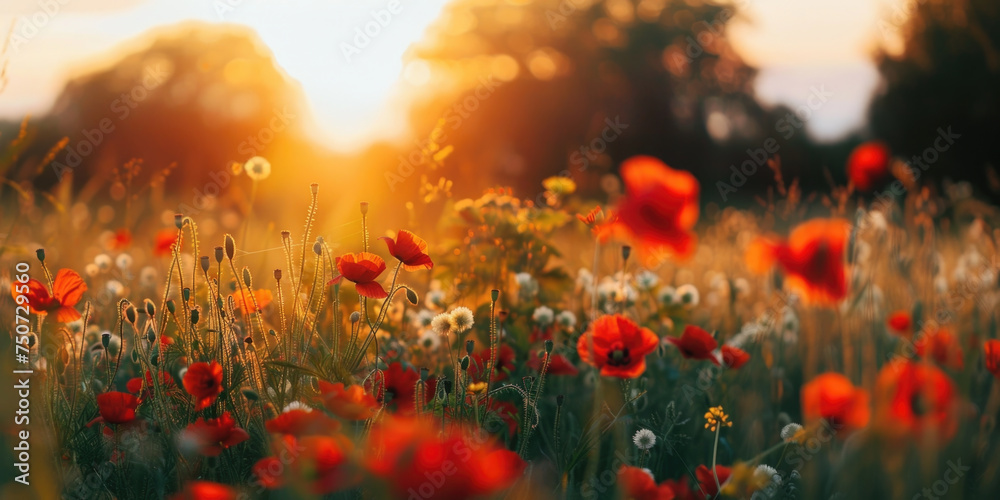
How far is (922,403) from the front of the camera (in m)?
1.04

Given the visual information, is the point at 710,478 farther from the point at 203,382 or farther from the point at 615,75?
the point at 615,75

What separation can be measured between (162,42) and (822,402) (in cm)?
1192

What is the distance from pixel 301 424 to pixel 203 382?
48 cm

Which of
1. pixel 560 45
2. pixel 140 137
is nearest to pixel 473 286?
pixel 140 137

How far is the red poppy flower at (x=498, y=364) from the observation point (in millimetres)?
1907

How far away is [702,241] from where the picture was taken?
7.29 meters

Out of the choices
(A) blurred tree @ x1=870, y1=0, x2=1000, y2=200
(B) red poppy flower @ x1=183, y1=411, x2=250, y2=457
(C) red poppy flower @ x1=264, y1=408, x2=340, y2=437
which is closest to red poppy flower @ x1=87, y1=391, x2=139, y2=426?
(B) red poppy flower @ x1=183, y1=411, x2=250, y2=457

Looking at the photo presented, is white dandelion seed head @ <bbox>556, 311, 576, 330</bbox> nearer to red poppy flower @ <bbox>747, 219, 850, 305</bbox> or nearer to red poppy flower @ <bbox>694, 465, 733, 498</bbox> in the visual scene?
red poppy flower @ <bbox>694, 465, 733, 498</bbox>

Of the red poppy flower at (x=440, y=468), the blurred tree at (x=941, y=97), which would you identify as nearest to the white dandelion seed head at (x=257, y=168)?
the red poppy flower at (x=440, y=468)

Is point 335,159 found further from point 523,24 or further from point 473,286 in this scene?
point 523,24

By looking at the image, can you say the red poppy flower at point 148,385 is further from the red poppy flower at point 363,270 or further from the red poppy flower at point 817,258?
the red poppy flower at point 817,258

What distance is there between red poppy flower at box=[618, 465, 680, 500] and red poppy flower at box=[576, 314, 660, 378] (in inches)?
15.1

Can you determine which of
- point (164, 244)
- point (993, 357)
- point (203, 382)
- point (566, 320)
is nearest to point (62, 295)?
point (203, 382)

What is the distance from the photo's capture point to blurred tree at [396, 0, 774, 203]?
16953 mm
